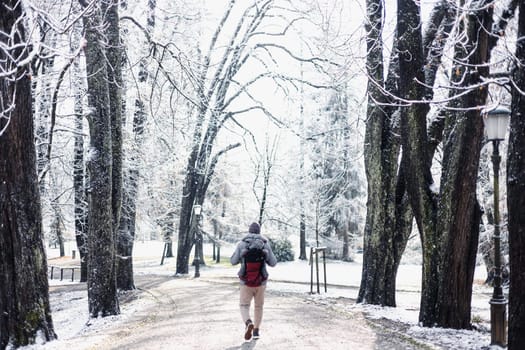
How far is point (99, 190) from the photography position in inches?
460

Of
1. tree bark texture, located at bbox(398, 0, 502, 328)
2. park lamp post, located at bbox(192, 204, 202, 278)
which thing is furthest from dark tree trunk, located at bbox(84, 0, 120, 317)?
park lamp post, located at bbox(192, 204, 202, 278)

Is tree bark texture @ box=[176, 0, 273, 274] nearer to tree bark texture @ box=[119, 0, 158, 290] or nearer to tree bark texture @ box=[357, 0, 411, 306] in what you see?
tree bark texture @ box=[119, 0, 158, 290]

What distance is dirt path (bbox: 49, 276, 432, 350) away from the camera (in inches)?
304

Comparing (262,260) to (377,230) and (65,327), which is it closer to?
(377,230)

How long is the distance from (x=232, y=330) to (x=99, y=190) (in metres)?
4.73

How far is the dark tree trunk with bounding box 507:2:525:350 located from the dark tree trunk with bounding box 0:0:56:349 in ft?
21.8

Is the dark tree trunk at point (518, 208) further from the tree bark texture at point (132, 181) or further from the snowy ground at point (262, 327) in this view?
the tree bark texture at point (132, 181)

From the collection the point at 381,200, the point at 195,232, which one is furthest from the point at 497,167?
the point at 195,232

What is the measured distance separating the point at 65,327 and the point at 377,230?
750cm

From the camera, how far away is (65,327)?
40.7 feet

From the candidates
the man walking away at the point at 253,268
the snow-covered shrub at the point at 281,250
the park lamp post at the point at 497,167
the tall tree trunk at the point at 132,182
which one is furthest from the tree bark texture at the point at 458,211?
the snow-covered shrub at the point at 281,250

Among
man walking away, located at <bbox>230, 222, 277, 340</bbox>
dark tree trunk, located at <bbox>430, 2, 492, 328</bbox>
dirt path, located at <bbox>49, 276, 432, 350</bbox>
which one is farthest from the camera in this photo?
dark tree trunk, located at <bbox>430, 2, 492, 328</bbox>

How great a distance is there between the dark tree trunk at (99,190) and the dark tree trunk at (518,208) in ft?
27.5

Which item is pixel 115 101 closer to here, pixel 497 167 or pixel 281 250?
pixel 497 167
